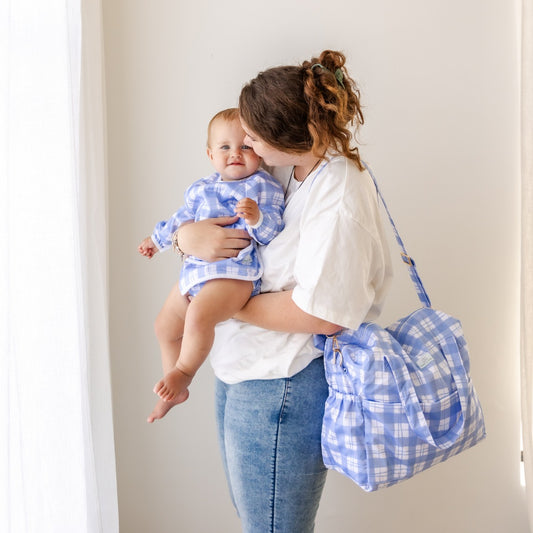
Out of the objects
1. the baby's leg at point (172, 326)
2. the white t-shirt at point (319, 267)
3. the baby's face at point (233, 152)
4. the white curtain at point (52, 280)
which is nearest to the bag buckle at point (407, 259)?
the white t-shirt at point (319, 267)

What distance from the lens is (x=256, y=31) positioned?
1.90 metres

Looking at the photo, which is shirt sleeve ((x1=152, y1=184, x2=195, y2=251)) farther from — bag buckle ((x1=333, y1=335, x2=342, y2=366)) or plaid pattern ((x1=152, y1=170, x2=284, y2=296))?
bag buckle ((x1=333, y1=335, x2=342, y2=366))

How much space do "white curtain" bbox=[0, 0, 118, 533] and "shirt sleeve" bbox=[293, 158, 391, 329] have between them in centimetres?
51

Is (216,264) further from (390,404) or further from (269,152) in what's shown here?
(390,404)

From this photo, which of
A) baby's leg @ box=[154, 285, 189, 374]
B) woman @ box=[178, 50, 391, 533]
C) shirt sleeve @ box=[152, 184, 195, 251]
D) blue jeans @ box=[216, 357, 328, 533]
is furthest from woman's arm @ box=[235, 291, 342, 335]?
shirt sleeve @ box=[152, 184, 195, 251]

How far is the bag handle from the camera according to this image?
125 centimetres

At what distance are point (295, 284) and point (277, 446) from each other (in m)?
0.34

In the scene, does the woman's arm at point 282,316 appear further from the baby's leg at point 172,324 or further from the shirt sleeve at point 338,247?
the baby's leg at point 172,324

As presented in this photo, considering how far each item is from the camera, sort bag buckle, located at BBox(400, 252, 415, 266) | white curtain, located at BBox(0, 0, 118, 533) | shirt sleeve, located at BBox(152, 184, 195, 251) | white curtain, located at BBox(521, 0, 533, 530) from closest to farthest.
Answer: white curtain, located at BBox(0, 0, 118, 533), bag buckle, located at BBox(400, 252, 415, 266), shirt sleeve, located at BBox(152, 184, 195, 251), white curtain, located at BBox(521, 0, 533, 530)

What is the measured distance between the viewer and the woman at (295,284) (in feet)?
3.97

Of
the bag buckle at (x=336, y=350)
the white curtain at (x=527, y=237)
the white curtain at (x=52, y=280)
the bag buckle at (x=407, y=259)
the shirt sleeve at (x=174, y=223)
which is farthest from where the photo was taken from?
the white curtain at (x=527, y=237)

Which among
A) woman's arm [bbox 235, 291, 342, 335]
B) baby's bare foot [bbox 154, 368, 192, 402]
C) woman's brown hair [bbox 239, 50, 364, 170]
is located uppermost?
woman's brown hair [bbox 239, 50, 364, 170]

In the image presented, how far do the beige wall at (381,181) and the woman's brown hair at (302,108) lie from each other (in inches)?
27.5

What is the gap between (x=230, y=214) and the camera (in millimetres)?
1476
